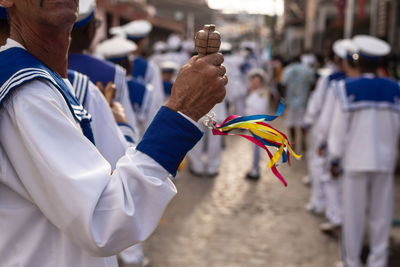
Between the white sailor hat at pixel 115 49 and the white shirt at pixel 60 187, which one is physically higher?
the white shirt at pixel 60 187

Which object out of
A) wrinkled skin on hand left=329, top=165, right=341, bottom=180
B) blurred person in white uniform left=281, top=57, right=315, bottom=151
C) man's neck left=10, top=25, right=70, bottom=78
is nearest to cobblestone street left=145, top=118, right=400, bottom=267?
wrinkled skin on hand left=329, top=165, right=341, bottom=180

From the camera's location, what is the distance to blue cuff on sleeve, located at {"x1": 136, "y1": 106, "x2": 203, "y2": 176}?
1336mm

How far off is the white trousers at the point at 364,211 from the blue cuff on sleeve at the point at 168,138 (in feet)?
11.6

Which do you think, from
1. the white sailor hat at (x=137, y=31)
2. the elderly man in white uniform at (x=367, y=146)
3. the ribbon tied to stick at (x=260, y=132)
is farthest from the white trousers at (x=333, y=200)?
the ribbon tied to stick at (x=260, y=132)

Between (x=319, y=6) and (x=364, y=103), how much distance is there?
1135 inches

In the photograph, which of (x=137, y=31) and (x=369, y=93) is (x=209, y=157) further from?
(x=369, y=93)

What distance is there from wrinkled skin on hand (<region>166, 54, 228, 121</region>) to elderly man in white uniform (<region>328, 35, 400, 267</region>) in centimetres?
325

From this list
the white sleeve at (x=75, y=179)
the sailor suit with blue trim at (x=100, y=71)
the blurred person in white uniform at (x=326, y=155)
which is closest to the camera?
the white sleeve at (x=75, y=179)

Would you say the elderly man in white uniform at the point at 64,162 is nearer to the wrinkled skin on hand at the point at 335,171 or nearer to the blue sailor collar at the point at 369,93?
the blue sailor collar at the point at 369,93

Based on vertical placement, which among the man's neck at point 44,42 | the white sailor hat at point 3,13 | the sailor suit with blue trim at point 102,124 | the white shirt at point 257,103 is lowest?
the white shirt at point 257,103

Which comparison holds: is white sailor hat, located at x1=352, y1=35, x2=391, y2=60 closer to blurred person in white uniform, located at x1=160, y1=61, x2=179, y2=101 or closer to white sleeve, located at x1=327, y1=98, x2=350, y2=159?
white sleeve, located at x1=327, y1=98, x2=350, y2=159

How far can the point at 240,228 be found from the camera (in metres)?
5.79

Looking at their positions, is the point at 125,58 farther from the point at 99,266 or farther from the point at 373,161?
the point at 99,266

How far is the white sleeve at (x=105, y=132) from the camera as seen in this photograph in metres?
1.97
